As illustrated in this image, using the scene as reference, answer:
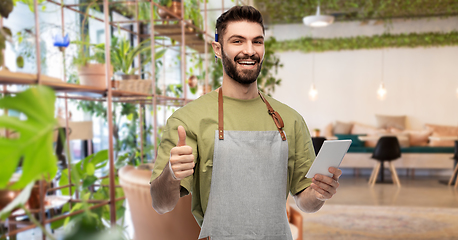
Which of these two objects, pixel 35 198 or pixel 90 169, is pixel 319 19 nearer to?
pixel 90 169

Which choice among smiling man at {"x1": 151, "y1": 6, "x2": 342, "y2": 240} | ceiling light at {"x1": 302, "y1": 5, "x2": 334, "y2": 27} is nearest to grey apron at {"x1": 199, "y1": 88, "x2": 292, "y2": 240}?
smiling man at {"x1": 151, "y1": 6, "x2": 342, "y2": 240}

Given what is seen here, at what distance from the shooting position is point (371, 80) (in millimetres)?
9094

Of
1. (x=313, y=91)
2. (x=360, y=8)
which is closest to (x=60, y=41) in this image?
(x=313, y=91)

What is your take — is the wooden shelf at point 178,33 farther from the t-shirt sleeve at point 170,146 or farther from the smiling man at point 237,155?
the t-shirt sleeve at point 170,146

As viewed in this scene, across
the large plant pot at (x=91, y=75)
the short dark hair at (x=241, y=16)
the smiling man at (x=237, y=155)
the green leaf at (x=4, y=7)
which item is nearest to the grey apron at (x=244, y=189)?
the smiling man at (x=237, y=155)

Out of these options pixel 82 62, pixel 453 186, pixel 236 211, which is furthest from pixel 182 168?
pixel 453 186

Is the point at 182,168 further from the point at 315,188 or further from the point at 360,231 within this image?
the point at 360,231

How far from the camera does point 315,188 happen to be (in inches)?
51.5

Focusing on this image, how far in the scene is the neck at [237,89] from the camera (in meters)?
1.43

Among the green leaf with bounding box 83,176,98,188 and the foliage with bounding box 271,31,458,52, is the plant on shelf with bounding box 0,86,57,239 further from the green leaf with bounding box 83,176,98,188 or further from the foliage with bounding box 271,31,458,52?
the foliage with bounding box 271,31,458,52

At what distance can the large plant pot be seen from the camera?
2.12m

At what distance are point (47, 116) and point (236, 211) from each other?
111 cm

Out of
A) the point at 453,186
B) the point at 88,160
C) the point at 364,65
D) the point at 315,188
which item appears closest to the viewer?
the point at 315,188

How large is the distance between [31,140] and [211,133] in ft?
3.44
